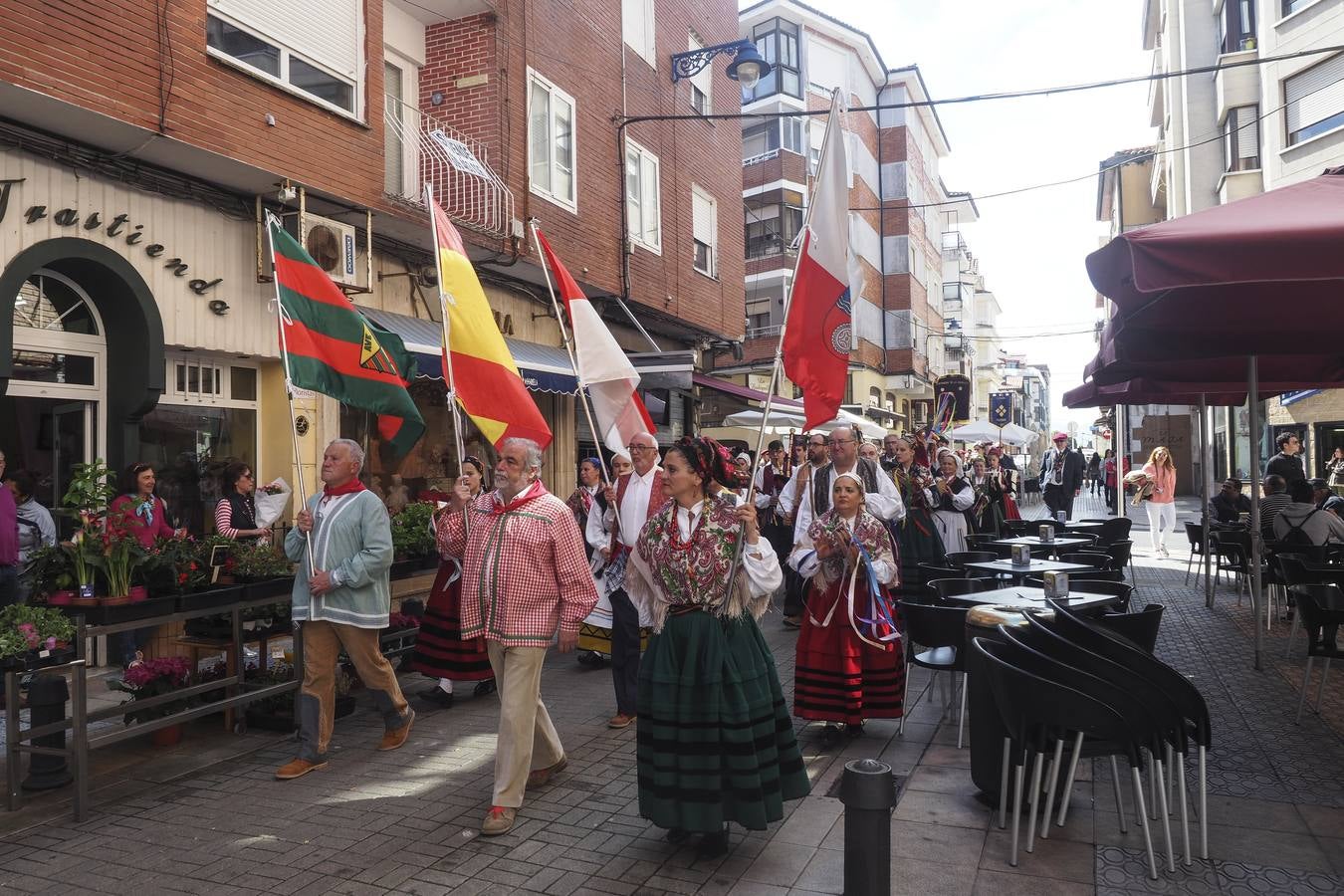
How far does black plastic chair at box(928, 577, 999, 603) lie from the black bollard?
556 centimetres

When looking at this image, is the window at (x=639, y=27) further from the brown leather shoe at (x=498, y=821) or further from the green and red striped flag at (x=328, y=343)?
the brown leather shoe at (x=498, y=821)

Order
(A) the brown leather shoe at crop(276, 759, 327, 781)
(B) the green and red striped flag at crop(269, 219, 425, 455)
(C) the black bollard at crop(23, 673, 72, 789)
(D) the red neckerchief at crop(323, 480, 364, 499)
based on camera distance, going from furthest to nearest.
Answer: (B) the green and red striped flag at crop(269, 219, 425, 455), (D) the red neckerchief at crop(323, 480, 364, 499), (A) the brown leather shoe at crop(276, 759, 327, 781), (C) the black bollard at crop(23, 673, 72, 789)

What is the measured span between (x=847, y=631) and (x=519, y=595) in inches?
90.4

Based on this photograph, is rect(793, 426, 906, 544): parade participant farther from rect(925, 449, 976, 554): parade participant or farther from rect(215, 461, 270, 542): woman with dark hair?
rect(215, 461, 270, 542): woman with dark hair

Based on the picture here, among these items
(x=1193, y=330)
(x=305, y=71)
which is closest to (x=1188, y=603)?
(x=1193, y=330)

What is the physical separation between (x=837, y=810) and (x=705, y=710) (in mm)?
1235

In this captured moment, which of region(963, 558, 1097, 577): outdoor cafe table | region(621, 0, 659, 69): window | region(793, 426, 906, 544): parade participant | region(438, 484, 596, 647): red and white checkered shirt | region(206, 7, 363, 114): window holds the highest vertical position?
region(621, 0, 659, 69): window

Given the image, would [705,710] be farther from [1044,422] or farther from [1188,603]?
[1044,422]

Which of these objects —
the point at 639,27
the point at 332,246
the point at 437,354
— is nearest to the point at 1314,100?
the point at 639,27

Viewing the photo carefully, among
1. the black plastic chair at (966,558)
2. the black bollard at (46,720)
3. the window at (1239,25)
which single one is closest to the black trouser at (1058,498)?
the black plastic chair at (966,558)

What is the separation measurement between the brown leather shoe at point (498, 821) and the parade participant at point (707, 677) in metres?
0.81

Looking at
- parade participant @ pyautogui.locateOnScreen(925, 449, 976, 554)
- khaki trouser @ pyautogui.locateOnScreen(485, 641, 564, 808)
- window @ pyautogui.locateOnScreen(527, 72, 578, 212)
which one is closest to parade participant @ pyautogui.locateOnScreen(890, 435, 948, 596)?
parade participant @ pyautogui.locateOnScreen(925, 449, 976, 554)

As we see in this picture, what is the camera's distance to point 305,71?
1024 centimetres

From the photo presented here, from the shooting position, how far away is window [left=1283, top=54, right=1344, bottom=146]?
21.4 m
